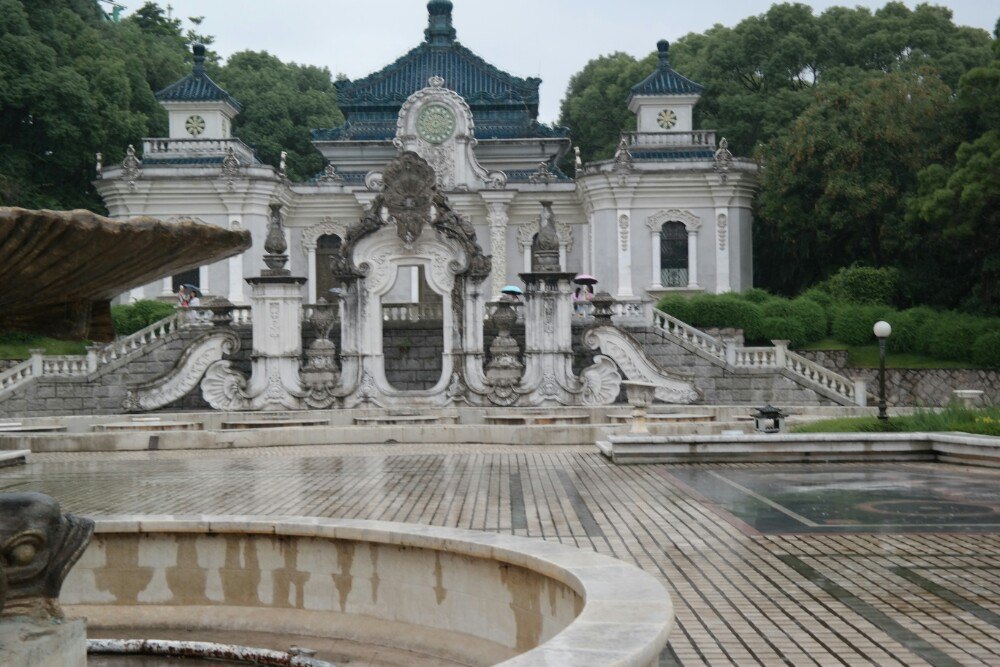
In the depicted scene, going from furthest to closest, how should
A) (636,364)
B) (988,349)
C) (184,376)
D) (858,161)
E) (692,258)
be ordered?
(692,258)
(858,161)
(988,349)
(184,376)
(636,364)

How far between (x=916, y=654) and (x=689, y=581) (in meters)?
2.02

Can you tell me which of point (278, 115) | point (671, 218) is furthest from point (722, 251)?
point (278, 115)

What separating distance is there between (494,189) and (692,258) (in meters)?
7.42

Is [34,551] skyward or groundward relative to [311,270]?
groundward

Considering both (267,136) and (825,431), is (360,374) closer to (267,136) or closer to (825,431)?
(825,431)

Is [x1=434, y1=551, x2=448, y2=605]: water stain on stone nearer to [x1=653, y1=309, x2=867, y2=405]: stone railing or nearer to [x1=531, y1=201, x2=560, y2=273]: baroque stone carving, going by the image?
[x1=531, y1=201, x2=560, y2=273]: baroque stone carving

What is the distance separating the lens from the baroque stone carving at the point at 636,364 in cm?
2798

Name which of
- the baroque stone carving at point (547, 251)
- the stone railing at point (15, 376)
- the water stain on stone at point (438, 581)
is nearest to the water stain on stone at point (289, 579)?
the water stain on stone at point (438, 581)

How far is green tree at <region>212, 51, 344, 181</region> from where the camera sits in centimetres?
5581

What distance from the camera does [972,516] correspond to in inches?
417

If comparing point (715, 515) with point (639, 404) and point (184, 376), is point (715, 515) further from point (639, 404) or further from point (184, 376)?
point (184, 376)

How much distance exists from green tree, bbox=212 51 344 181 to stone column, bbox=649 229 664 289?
21.7 metres

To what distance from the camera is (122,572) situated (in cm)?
897

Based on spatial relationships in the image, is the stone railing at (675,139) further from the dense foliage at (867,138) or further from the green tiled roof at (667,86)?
the dense foliage at (867,138)
